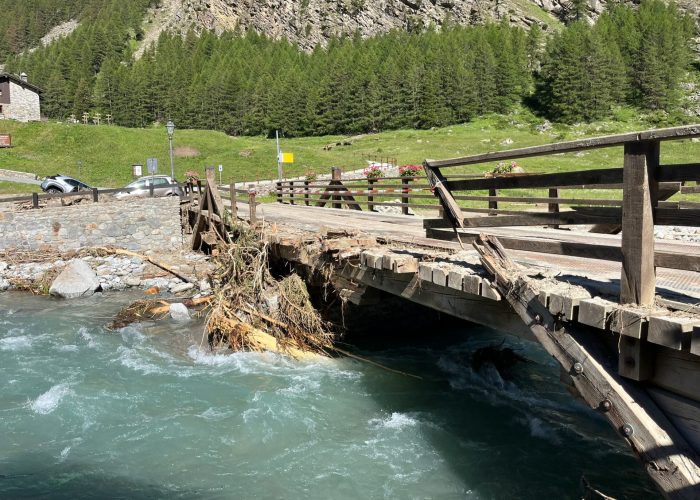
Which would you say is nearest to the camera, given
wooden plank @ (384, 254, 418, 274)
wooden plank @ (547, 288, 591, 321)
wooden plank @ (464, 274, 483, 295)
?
wooden plank @ (547, 288, 591, 321)

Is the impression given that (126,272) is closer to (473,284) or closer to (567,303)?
(473,284)

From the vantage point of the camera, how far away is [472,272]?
6008 mm

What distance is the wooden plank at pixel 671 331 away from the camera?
11.8 feet

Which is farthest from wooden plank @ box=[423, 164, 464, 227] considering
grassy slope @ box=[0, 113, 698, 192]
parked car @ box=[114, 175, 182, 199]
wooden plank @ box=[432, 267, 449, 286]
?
grassy slope @ box=[0, 113, 698, 192]

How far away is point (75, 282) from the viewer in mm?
16609

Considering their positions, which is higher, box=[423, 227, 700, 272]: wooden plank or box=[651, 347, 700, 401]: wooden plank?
box=[423, 227, 700, 272]: wooden plank

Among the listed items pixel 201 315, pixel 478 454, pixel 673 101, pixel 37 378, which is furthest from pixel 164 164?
pixel 673 101

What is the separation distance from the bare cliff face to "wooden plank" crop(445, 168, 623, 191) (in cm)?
13814

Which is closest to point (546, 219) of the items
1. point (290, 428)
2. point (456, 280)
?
point (456, 280)

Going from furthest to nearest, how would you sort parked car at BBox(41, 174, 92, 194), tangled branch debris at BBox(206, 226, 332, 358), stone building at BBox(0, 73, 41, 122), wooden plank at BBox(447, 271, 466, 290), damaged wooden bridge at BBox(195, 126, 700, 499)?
stone building at BBox(0, 73, 41, 122)
parked car at BBox(41, 174, 92, 194)
tangled branch debris at BBox(206, 226, 332, 358)
wooden plank at BBox(447, 271, 466, 290)
damaged wooden bridge at BBox(195, 126, 700, 499)

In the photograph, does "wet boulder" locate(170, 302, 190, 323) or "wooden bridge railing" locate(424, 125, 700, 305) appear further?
"wet boulder" locate(170, 302, 190, 323)

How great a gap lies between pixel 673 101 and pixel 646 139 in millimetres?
90042

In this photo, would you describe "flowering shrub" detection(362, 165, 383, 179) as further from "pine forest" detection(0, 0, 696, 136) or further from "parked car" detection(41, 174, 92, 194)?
"pine forest" detection(0, 0, 696, 136)

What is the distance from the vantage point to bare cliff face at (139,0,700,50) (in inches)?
5349
